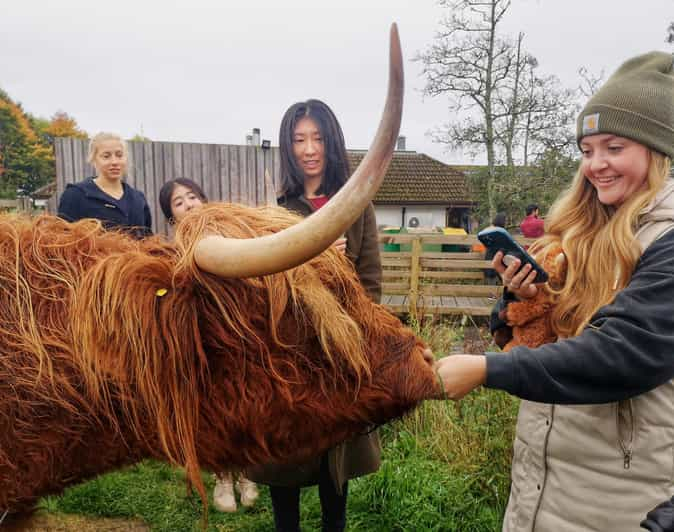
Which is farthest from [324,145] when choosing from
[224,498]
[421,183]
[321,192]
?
[421,183]

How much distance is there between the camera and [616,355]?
1.43 meters

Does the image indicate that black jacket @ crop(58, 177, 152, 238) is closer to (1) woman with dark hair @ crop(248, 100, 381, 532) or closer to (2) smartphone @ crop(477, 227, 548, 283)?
(1) woman with dark hair @ crop(248, 100, 381, 532)

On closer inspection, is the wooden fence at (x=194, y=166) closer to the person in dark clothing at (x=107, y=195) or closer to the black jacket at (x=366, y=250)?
the person in dark clothing at (x=107, y=195)

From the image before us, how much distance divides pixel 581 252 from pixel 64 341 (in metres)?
1.93

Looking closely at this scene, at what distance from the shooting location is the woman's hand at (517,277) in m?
1.89

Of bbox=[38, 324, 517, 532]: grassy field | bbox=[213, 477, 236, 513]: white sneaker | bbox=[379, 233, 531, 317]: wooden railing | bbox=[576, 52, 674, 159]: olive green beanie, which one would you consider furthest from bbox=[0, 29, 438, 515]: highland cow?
bbox=[379, 233, 531, 317]: wooden railing

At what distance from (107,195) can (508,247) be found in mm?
3016

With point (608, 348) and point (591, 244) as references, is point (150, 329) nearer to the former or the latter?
point (608, 348)

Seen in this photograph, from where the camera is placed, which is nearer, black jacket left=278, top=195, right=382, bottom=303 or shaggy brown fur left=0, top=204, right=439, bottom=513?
shaggy brown fur left=0, top=204, right=439, bottom=513

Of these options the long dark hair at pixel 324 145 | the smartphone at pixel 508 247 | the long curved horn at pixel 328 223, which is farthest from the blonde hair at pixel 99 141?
the smartphone at pixel 508 247

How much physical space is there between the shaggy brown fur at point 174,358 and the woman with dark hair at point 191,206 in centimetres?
207

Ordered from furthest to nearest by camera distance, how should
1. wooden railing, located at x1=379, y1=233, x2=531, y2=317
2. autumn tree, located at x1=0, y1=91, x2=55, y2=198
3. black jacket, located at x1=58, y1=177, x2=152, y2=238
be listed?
autumn tree, located at x1=0, y1=91, x2=55, y2=198, wooden railing, located at x1=379, y1=233, x2=531, y2=317, black jacket, located at x1=58, y1=177, x2=152, y2=238

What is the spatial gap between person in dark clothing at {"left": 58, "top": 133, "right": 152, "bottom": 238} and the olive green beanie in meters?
2.97

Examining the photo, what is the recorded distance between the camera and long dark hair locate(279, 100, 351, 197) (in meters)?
2.66
